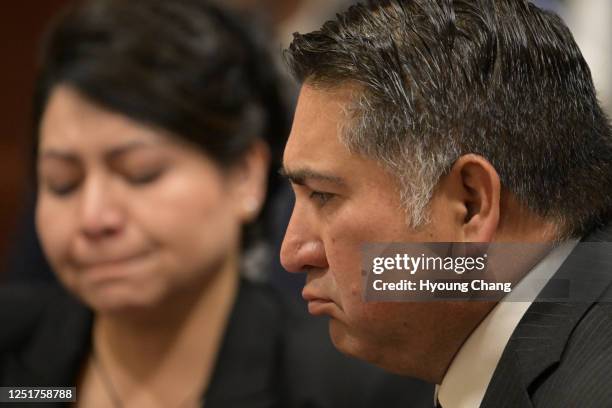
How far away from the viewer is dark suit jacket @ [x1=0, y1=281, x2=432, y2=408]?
4.52 ft

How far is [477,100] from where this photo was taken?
891mm

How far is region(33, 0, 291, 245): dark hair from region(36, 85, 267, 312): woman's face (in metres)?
0.03

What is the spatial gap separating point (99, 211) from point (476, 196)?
714 millimetres

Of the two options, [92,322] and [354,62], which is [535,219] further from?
[92,322]

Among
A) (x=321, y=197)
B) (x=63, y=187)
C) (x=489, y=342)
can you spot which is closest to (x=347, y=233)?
(x=321, y=197)

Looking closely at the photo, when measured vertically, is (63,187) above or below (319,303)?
above

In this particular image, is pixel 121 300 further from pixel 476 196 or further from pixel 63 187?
pixel 476 196

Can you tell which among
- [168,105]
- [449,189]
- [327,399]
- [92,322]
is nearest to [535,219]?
[449,189]

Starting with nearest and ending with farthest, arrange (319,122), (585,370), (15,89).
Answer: (585,370)
(319,122)
(15,89)

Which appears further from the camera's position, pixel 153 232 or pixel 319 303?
pixel 153 232

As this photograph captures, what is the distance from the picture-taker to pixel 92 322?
1543mm

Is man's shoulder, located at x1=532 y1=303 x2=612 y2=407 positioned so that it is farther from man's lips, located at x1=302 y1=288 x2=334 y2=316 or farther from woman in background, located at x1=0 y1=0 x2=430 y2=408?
woman in background, located at x1=0 y1=0 x2=430 y2=408

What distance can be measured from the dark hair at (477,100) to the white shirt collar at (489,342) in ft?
0.14

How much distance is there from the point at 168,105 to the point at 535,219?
2.42 ft
